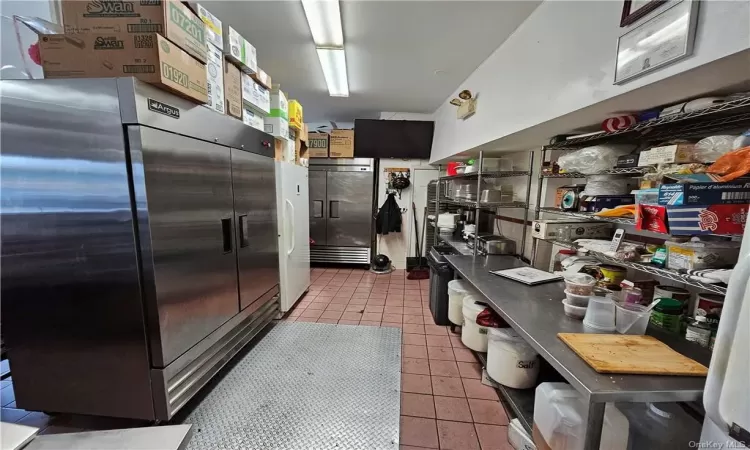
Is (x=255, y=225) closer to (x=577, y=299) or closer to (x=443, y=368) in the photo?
(x=443, y=368)

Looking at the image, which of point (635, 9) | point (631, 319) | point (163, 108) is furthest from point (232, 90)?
point (631, 319)

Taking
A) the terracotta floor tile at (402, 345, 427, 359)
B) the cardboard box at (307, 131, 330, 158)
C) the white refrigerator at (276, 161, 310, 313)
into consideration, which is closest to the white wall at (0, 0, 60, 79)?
the white refrigerator at (276, 161, 310, 313)

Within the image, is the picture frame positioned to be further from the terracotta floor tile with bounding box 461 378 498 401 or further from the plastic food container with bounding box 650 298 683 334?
the terracotta floor tile with bounding box 461 378 498 401

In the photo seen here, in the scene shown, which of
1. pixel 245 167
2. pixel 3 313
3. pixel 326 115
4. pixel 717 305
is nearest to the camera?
pixel 717 305

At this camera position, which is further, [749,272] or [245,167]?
[245,167]

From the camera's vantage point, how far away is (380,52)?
2.54 meters

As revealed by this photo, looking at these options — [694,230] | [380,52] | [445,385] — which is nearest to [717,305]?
[694,230]

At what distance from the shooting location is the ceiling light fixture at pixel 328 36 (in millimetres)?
1869

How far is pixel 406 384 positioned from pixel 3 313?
2296 mm

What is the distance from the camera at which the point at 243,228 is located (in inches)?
83.6

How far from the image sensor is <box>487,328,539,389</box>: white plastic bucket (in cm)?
168

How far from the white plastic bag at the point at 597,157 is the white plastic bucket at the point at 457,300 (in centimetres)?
131

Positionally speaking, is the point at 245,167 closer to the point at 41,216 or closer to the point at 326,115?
the point at 41,216

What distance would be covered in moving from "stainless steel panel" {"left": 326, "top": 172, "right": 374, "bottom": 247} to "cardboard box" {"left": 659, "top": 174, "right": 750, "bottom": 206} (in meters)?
3.95
